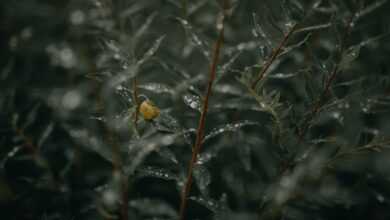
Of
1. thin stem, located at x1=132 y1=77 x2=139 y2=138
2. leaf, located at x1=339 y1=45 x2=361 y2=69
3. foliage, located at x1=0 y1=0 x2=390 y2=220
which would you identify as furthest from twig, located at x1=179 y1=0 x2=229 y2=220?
leaf, located at x1=339 y1=45 x2=361 y2=69

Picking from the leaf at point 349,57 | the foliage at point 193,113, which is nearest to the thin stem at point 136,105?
the foliage at point 193,113

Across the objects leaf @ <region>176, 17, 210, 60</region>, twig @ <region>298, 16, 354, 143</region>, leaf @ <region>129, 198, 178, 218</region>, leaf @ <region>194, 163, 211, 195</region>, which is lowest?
leaf @ <region>129, 198, 178, 218</region>

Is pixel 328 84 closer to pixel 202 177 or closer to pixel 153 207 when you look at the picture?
pixel 202 177

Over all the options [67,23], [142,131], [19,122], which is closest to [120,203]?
[142,131]

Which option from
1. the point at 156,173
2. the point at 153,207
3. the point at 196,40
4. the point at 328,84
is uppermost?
the point at 196,40

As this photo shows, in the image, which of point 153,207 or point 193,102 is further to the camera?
point 153,207

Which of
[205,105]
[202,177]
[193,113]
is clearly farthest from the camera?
[193,113]

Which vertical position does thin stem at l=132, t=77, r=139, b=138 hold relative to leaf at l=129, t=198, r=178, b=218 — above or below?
above

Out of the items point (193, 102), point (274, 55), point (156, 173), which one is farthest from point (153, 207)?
point (274, 55)

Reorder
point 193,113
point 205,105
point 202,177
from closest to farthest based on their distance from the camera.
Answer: point 205,105, point 202,177, point 193,113

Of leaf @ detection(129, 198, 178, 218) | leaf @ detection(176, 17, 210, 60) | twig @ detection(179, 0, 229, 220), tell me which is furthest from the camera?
leaf @ detection(129, 198, 178, 218)

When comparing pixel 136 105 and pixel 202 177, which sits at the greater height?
pixel 136 105

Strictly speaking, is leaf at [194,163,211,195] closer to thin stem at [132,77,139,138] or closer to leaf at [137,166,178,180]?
leaf at [137,166,178,180]
